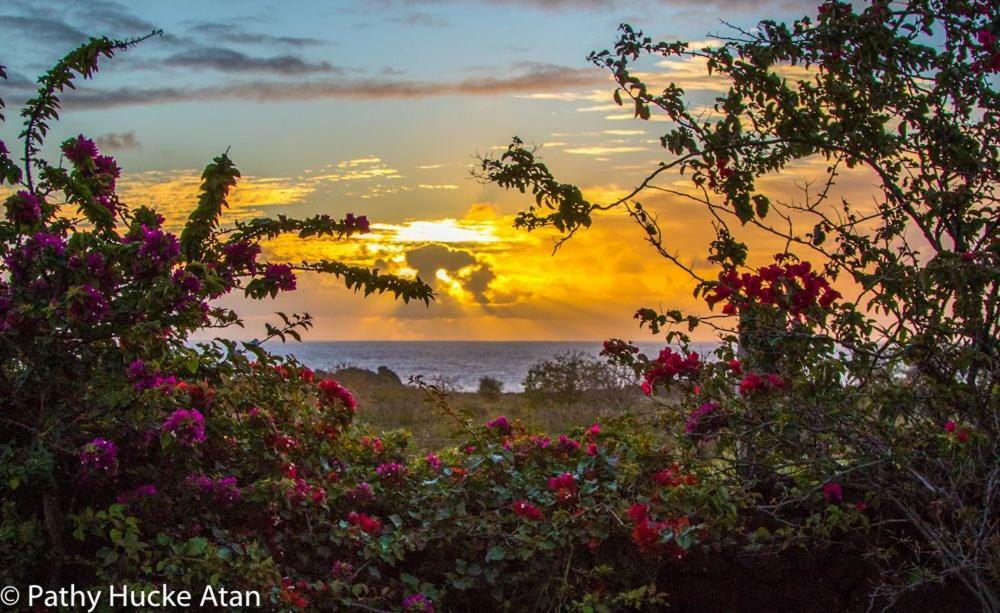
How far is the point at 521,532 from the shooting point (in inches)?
159

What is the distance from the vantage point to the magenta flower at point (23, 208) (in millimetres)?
3887

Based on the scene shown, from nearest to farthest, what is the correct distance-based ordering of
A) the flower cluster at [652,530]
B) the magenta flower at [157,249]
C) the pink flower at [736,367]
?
the magenta flower at [157,249] → the flower cluster at [652,530] → the pink flower at [736,367]

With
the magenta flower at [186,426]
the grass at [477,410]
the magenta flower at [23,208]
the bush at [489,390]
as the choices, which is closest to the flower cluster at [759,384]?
the magenta flower at [186,426]

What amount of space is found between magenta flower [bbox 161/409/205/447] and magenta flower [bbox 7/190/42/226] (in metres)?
1.13

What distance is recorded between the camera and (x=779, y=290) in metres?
4.21

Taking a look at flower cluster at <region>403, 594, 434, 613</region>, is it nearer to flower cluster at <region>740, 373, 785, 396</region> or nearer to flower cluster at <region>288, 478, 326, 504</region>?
flower cluster at <region>288, 478, 326, 504</region>

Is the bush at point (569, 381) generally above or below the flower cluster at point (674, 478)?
below

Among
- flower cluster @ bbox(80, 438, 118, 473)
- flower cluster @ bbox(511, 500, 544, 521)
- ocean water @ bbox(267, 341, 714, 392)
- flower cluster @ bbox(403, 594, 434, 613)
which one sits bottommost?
ocean water @ bbox(267, 341, 714, 392)

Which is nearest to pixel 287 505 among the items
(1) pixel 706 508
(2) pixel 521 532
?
(2) pixel 521 532

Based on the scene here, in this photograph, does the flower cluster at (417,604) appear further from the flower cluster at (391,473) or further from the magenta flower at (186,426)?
the magenta flower at (186,426)

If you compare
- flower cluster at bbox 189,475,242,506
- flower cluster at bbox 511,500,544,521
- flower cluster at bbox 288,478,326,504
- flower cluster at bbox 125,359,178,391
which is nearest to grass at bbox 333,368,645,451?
flower cluster at bbox 288,478,326,504

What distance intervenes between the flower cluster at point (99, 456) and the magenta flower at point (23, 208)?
1.06m

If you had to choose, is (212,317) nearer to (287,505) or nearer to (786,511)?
(287,505)

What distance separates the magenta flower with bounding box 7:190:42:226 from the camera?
389cm
